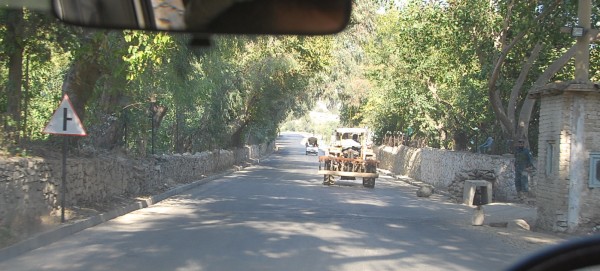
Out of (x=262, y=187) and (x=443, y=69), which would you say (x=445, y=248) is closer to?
(x=262, y=187)

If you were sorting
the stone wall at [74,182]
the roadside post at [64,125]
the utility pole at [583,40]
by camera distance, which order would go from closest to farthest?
1. the stone wall at [74,182]
2. the roadside post at [64,125]
3. the utility pole at [583,40]

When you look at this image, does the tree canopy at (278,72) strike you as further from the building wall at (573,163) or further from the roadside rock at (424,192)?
the building wall at (573,163)

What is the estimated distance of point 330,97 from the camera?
46.3 metres

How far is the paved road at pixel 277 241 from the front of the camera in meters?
8.25

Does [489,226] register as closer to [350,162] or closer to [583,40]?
[583,40]

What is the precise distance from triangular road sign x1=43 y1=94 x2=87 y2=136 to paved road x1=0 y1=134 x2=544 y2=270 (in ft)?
6.32

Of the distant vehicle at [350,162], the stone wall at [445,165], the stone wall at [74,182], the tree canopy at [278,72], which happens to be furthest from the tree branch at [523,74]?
the stone wall at [74,182]

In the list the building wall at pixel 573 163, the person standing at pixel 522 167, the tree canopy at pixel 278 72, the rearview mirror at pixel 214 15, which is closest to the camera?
the rearview mirror at pixel 214 15

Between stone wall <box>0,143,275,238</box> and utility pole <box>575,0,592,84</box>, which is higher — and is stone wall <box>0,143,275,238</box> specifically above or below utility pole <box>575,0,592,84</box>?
below

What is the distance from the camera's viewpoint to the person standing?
1842 centimetres

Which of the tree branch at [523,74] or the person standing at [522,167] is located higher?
the tree branch at [523,74]

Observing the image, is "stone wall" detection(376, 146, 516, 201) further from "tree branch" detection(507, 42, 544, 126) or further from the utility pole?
the utility pole

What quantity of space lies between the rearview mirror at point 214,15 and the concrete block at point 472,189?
14.0m

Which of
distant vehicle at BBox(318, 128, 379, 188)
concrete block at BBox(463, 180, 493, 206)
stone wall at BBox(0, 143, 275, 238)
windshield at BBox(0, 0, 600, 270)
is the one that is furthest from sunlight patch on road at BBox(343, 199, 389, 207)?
stone wall at BBox(0, 143, 275, 238)
